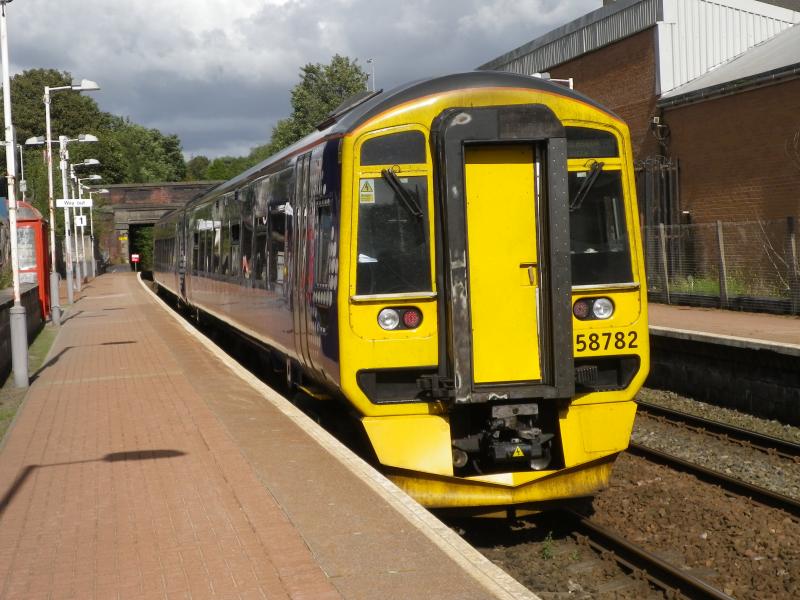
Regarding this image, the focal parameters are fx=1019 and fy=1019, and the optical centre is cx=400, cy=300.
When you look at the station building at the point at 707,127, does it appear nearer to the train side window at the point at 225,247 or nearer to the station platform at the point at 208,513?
the train side window at the point at 225,247

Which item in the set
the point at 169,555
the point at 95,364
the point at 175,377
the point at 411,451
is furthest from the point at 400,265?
the point at 95,364

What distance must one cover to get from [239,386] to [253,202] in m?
2.21

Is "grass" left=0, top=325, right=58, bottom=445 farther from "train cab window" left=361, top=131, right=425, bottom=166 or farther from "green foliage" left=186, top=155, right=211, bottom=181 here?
"green foliage" left=186, top=155, right=211, bottom=181

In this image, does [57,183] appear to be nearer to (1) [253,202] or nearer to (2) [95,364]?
(2) [95,364]

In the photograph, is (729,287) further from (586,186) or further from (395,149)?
(395,149)

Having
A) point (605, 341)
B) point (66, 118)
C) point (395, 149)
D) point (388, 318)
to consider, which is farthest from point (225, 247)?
point (66, 118)

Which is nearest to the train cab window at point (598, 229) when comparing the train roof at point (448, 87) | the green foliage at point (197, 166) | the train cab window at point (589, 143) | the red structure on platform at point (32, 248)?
the train cab window at point (589, 143)

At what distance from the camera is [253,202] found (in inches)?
474

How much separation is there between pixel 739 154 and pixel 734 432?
1519cm

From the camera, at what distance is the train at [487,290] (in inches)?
269

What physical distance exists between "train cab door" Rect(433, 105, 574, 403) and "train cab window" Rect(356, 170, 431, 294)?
0.16m

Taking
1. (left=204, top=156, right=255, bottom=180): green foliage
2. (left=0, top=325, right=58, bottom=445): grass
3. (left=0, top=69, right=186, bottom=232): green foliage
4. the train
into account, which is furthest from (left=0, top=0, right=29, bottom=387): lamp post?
(left=204, top=156, right=255, bottom=180): green foliage

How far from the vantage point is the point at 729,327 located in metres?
16.6

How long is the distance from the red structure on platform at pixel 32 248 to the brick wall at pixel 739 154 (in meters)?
16.7
